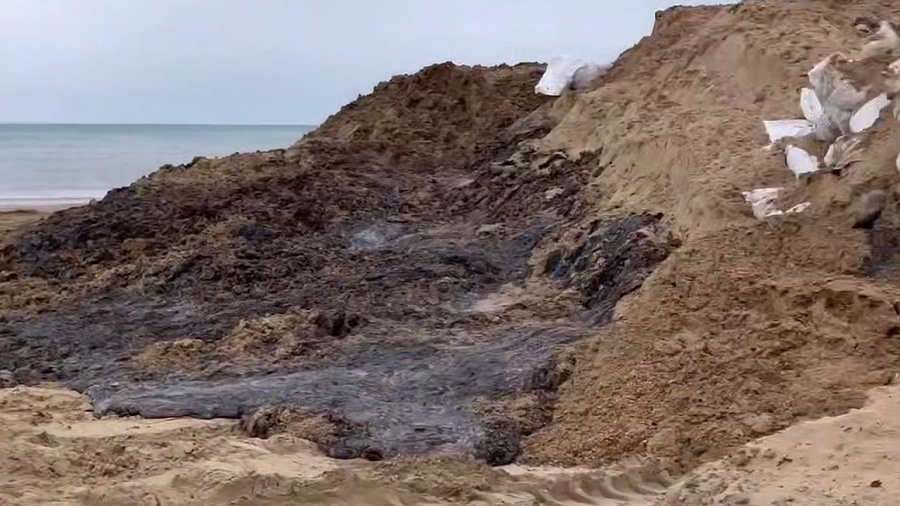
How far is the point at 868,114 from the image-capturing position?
313 inches

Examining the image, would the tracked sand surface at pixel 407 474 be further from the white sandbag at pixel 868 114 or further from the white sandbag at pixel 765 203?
the white sandbag at pixel 868 114

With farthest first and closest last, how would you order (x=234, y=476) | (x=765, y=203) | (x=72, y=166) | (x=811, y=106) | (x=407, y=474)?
(x=72, y=166), (x=811, y=106), (x=765, y=203), (x=407, y=474), (x=234, y=476)

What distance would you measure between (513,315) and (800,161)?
256cm

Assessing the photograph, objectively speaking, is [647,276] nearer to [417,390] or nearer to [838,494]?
[417,390]

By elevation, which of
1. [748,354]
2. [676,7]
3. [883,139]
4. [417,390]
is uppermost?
[676,7]

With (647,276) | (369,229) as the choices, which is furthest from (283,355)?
(369,229)

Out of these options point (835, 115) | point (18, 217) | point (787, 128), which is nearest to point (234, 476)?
point (835, 115)

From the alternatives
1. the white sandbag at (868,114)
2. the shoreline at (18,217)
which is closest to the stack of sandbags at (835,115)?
the white sandbag at (868,114)

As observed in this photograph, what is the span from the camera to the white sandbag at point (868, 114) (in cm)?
788

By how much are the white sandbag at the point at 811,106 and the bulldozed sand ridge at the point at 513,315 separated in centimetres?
49

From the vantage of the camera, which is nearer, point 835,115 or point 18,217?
point 835,115

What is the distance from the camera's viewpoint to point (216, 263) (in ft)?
33.0

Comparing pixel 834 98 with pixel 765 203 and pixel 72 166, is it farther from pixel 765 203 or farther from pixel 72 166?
pixel 72 166

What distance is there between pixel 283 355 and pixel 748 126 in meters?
4.97
